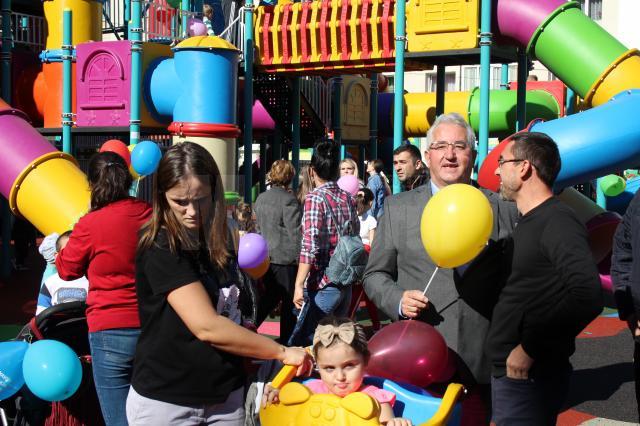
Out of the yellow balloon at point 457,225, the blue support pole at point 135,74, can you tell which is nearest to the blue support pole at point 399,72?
the blue support pole at point 135,74

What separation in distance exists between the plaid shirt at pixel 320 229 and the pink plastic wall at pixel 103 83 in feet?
22.6

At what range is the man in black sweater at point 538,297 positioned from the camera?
3.11 metres

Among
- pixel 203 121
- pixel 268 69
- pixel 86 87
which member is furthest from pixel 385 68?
pixel 86 87

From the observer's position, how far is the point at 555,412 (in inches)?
130

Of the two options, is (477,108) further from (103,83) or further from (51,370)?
(51,370)

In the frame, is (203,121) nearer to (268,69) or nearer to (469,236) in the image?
(268,69)

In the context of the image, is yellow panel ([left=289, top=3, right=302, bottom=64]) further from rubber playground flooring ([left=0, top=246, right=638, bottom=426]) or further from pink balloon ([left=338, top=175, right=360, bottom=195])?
rubber playground flooring ([left=0, top=246, right=638, bottom=426])

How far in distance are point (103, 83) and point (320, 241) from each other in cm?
729

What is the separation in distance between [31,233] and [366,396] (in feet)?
38.9

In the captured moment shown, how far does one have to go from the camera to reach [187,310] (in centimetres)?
269

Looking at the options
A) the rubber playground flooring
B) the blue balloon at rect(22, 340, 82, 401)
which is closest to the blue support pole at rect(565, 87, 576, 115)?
the rubber playground flooring

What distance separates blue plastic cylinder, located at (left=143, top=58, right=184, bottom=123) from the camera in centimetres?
1162

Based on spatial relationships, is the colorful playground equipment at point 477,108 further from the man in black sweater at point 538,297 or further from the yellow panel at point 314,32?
the man in black sweater at point 538,297

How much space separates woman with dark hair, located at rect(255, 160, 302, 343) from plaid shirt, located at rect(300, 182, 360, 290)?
0.72 metres
